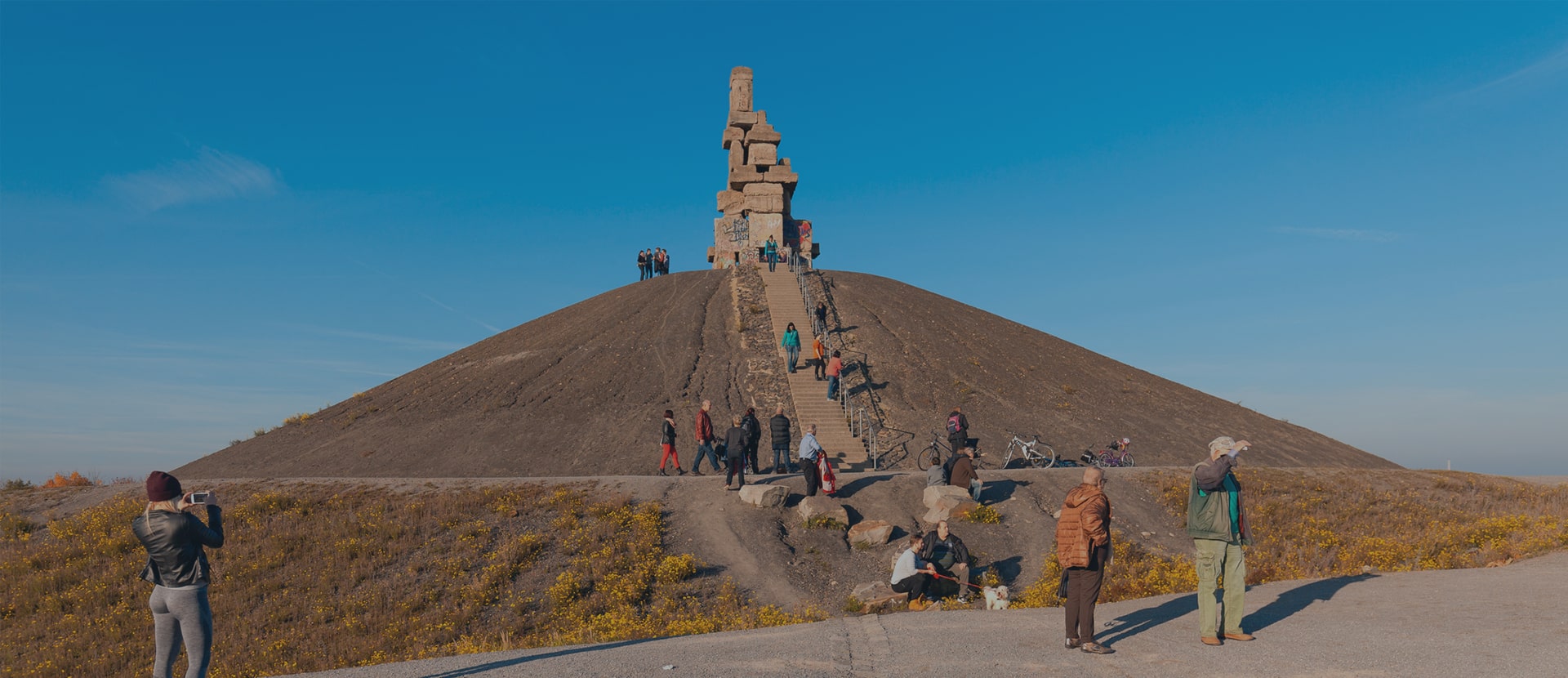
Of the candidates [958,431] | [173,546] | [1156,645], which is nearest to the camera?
[173,546]

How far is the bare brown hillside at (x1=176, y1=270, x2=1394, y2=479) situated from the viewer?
90.3 feet

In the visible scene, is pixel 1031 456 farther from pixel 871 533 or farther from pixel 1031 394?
pixel 1031 394

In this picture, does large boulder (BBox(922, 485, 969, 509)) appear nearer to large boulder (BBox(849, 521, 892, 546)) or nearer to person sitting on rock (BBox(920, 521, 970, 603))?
large boulder (BBox(849, 521, 892, 546))

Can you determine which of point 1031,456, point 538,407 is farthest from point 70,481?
point 1031,456

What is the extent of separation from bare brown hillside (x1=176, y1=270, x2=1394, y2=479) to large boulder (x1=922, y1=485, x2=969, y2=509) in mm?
8905

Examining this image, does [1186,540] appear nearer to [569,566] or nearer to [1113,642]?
[1113,642]

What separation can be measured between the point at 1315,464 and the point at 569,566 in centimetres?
2884

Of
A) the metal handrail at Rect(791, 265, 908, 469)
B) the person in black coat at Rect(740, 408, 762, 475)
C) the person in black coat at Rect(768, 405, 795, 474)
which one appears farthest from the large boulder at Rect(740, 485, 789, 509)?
the metal handrail at Rect(791, 265, 908, 469)

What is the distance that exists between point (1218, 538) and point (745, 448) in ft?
40.1

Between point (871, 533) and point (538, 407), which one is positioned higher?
point (538, 407)

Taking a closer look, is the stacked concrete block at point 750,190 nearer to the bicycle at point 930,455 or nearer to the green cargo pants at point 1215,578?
the bicycle at point 930,455

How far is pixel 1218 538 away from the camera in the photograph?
335 inches

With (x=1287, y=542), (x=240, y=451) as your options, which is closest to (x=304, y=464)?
(x=240, y=451)

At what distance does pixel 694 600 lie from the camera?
1488cm
